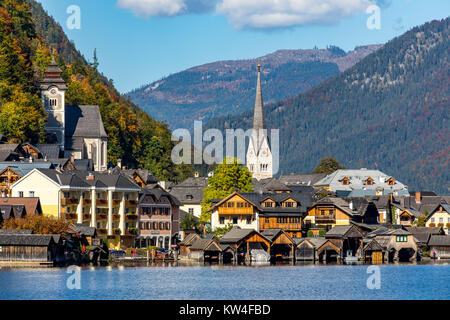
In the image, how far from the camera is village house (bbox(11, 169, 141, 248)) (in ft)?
391

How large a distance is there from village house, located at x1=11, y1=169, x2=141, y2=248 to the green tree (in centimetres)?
1307

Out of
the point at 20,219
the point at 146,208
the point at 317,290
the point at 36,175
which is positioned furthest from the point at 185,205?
the point at 317,290

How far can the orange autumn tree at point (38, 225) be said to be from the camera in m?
104

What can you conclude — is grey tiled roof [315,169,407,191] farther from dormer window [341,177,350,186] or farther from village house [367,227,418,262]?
village house [367,227,418,262]

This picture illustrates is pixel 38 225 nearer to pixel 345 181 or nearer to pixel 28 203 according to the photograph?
pixel 28 203

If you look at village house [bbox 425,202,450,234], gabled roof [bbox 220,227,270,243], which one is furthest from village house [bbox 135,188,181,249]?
village house [bbox 425,202,450,234]

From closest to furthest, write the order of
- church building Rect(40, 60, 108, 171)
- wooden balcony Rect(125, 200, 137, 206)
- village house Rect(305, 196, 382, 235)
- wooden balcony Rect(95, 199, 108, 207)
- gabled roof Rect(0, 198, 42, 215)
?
gabled roof Rect(0, 198, 42, 215), wooden balcony Rect(95, 199, 108, 207), wooden balcony Rect(125, 200, 137, 206), village house Rect(305, 196, 382, 235), church building Rect(40, 60, 108, 171)

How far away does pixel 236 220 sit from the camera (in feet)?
434

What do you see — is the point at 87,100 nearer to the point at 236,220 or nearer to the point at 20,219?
the point at 236,220

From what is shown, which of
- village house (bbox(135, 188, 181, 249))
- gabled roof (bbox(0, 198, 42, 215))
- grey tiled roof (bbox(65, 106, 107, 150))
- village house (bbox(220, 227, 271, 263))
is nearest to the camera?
gabled roof (bbox(0, 198, 42, 215))

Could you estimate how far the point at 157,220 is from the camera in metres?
133

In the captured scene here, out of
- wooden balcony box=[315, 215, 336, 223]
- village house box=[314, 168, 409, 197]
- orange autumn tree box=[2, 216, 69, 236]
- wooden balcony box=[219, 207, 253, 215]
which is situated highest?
village house box=[314, 168, 409, 197]

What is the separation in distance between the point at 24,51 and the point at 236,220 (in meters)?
66.2

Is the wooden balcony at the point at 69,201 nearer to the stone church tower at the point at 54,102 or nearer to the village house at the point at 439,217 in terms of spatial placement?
the stone church tower at the point at 54,102
